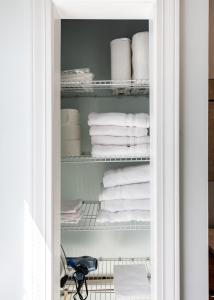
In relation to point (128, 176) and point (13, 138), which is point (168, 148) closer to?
point (128, 176)

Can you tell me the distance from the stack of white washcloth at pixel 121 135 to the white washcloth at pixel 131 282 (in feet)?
2.25

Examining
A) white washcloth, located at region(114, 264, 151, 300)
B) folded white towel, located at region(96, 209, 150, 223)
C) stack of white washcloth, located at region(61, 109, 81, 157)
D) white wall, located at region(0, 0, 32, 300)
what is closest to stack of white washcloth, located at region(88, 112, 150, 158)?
stack of white washcloth, located at region(61, 109, 81, 157)

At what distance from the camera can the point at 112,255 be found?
1.89 m

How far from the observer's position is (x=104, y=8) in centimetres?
113

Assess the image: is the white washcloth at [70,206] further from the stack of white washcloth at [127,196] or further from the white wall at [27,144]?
the white wall at [27,144]

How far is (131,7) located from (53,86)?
445 mm

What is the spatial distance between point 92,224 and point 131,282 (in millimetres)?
385

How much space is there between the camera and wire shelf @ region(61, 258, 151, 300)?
1.75m

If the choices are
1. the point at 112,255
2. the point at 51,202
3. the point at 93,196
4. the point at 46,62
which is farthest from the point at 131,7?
the point at 112,255

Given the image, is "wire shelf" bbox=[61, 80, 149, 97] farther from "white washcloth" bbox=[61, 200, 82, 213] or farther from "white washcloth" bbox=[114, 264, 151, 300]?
"white washcloth" bbox=[114, 264, 151, 300]

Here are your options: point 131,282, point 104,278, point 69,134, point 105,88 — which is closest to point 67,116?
point 69,134

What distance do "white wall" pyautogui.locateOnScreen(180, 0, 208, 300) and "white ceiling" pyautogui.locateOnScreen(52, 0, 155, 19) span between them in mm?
160

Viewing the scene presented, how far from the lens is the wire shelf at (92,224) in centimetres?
155

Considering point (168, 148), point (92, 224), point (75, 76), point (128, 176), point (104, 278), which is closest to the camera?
point (168, 148)
